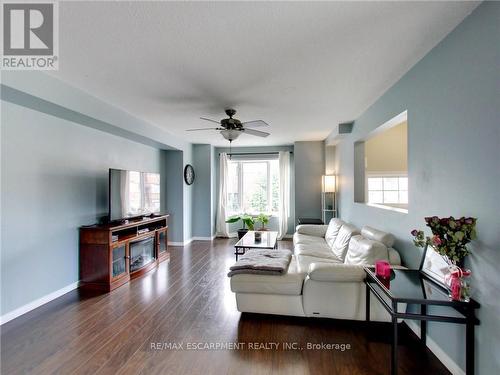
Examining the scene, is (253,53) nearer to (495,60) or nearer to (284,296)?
(495,60)

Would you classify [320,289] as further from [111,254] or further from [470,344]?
[111,254]

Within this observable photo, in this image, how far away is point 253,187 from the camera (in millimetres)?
6676

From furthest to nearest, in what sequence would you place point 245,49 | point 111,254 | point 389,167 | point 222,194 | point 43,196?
point 222,194
point 389,167
point 111,254
point 43,196
point 245,49

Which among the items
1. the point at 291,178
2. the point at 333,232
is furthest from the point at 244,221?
the point at 333,232

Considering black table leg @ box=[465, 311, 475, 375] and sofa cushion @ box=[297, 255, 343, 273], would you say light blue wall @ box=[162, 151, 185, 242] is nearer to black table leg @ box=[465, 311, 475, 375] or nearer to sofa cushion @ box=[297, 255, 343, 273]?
sofa cushion @ box=[297, 255, 343, 273]

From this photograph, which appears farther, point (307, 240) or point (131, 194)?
point (307, 240)

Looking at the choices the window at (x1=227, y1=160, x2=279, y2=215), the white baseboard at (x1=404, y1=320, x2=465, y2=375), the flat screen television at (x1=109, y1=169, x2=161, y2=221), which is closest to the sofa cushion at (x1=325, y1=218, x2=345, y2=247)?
the white baseboard at (x1=404, y1=320, x2=465, y2=375)

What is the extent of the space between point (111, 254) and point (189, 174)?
10.1 feet

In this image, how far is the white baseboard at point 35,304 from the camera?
7.77 feet

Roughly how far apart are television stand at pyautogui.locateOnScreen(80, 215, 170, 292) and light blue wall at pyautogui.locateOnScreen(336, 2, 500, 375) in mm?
3530

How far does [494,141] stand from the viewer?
1360mm

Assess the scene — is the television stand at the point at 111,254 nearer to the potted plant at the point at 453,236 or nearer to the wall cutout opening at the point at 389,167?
the potted plant at the point at 453,236

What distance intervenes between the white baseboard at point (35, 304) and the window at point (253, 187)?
13.4ft

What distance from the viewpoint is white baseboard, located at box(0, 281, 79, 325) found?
2.37 metres
